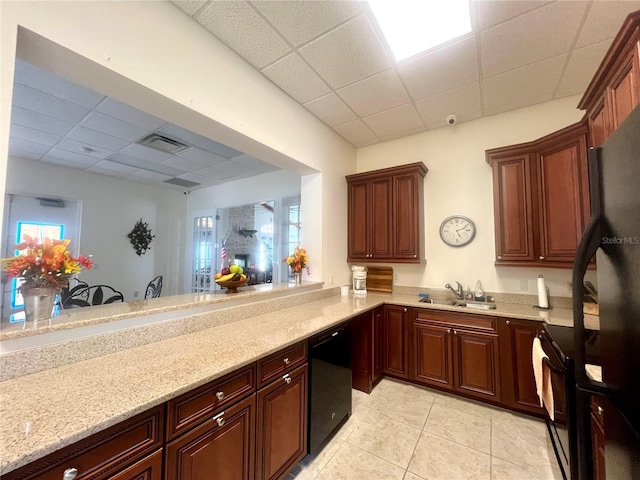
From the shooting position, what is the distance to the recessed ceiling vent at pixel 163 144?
3.26m

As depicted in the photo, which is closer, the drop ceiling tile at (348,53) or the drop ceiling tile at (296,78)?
the drop ceiling tile at (348,53)

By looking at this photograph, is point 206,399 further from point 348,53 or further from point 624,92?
point 624,92

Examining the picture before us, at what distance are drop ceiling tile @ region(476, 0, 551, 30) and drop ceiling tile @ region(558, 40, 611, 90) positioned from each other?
728 millimetres

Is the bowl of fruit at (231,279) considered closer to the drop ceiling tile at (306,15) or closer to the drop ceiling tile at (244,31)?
the drop ceiling tile at (244,31)

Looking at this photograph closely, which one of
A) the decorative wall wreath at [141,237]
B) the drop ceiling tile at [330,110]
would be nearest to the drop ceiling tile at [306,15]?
the drop ceiling tile at [330,110]

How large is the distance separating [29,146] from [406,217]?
509cm

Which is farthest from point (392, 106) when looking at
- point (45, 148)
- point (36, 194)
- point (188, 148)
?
point (36, 194)

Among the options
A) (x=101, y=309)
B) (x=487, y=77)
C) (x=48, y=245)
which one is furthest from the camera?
(x=487, y=77)

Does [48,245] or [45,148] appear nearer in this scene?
Answer: [48,245]

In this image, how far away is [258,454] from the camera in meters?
1.39

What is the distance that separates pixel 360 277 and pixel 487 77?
2396 millimetres

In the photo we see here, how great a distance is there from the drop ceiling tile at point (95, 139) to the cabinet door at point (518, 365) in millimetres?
4797

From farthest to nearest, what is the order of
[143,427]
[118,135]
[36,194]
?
[36,194] → [118,135] → [143,427]

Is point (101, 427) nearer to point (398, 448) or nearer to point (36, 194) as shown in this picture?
point (398, 448)
